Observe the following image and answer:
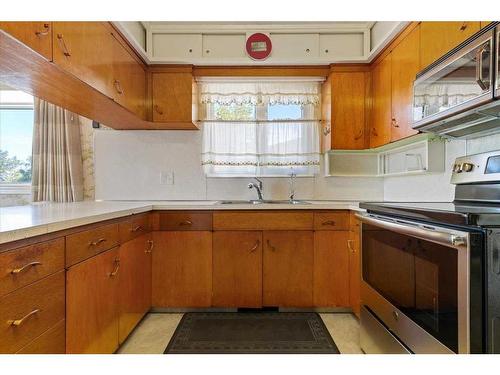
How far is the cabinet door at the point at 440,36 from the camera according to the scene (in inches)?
52.2

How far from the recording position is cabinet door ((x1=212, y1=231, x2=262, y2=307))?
2182 millimetres

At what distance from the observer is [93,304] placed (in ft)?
4.44

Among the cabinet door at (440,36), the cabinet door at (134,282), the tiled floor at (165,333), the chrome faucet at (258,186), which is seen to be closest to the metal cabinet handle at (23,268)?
the cabinet door at (134,282)

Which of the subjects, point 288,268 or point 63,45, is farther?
point 288,268

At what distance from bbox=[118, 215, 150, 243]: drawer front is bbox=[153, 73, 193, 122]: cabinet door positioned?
35.3 inches

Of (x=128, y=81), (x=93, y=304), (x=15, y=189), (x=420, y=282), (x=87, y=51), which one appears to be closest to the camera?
(x=420, y=282)

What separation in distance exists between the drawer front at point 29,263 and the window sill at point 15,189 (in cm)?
210

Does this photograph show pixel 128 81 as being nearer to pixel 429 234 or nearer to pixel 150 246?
pixel 150 246

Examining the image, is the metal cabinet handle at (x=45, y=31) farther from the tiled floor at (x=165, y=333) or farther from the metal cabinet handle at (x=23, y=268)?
the tiled floor at (x=165, y=333)

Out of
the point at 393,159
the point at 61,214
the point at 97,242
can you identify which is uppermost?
the point at 393,159

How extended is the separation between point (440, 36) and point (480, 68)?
0.55m

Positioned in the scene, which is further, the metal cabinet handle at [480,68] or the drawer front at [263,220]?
the drawer front at [263,220]

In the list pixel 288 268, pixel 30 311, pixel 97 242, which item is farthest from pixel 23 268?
pixel 288 268

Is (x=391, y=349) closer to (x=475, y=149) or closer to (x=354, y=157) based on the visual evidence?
(x=475, y=149)
